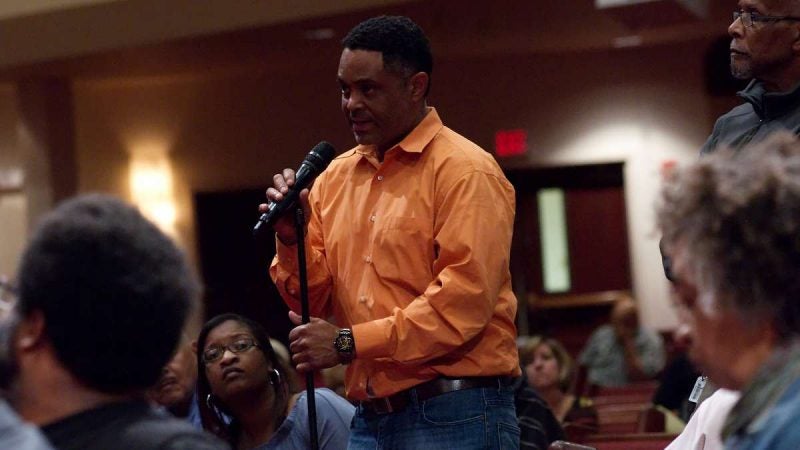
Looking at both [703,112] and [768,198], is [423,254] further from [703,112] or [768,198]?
[703,112]

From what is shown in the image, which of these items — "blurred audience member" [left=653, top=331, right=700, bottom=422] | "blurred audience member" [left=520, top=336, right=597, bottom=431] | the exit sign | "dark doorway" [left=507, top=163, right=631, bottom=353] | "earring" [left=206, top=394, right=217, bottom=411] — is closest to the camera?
"earring" [left=206, top=394, right=217, bottom=411]

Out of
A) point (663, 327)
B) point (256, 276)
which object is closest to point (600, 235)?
point (663, 327)

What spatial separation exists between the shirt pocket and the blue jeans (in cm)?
24

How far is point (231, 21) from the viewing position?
721 centimetres

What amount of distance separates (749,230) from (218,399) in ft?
7.90

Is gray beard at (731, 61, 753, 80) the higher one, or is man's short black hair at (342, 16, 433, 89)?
man's short black hair at (342, 16, 433, 89)

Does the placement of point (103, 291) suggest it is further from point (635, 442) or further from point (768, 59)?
point (635, 442)

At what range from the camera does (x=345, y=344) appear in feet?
8.76

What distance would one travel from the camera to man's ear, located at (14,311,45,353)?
4.91ft

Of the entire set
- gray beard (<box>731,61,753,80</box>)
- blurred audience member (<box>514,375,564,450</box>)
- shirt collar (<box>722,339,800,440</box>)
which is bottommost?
blurred audience member (<box>514,375,564,450</box>)

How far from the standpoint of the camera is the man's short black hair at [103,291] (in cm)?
147

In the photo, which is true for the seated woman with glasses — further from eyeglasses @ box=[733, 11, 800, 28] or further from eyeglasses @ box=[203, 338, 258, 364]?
eyeglasses @ box=[733, 11, 800, 28]

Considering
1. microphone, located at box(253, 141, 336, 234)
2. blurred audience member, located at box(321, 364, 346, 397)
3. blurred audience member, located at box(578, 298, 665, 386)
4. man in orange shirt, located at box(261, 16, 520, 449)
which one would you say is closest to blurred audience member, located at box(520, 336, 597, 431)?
blurred audience member, located at box(321, 364, 346, 397)

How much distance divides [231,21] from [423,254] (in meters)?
4.72
